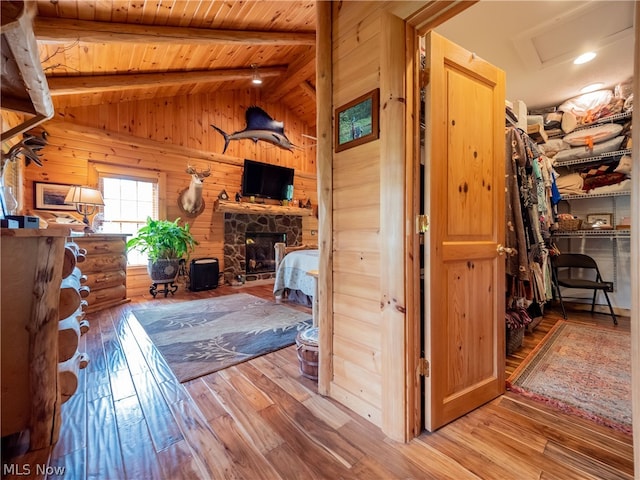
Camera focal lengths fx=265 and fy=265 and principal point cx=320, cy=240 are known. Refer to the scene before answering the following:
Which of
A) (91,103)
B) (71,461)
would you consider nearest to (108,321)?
(71,461)

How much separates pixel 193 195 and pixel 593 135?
227 inches

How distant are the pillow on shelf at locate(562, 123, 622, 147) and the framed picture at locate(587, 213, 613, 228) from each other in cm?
91

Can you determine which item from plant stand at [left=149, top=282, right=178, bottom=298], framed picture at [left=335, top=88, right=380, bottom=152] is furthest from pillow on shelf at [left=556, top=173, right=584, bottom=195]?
plant stand at [left=149, top=282, right=178, bottom=298]

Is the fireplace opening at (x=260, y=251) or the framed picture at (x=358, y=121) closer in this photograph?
the framed picture at (x=358, y=121)

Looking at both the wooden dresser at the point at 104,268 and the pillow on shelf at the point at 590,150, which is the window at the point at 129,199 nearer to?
the wooden dresser at the point at 104,268

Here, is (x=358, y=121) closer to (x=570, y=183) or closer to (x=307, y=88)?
(x=570, y=183)

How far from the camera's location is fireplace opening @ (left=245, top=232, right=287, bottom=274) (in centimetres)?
564

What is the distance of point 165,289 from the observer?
169 inches

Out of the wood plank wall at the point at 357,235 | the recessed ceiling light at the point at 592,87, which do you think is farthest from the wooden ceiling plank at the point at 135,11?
the recessed ceiling light at the point at 592,87

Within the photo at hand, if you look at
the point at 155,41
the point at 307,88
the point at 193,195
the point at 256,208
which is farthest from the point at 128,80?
the point at 307,88

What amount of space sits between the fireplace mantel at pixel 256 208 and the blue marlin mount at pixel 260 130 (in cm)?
113

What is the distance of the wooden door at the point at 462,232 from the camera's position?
1.30m

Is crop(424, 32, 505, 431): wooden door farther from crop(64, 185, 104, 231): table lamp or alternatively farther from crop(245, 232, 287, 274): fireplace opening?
crop(245, 232, 287, 274): fireplace opening

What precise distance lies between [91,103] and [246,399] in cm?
481
